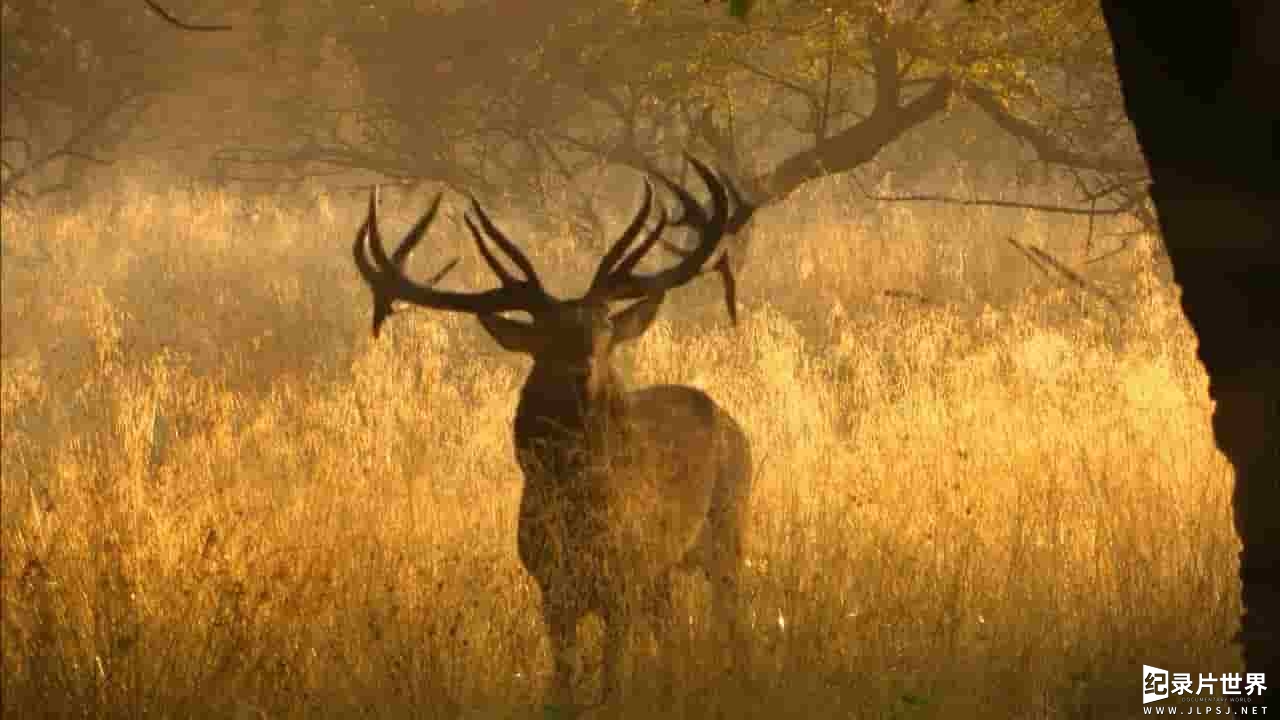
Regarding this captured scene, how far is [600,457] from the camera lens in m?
5.42

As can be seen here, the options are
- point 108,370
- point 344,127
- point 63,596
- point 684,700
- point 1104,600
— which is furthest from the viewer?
point 344,127

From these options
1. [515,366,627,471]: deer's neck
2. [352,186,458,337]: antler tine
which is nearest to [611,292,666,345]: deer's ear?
[515,366,627,471]: deer's neck

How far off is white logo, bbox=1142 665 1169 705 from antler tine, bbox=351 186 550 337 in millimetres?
2195

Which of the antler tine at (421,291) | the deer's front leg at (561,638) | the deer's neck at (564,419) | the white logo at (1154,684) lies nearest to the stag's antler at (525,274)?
the antler tine at (421,291)

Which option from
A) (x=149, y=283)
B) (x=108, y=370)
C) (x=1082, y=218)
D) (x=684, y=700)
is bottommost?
(x=684, y=700)

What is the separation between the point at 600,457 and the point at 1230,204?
99.6 inches

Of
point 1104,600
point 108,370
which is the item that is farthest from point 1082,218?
point 1104,600

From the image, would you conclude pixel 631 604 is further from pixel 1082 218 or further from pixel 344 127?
pixel 344 127

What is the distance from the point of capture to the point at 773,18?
37.4 feet

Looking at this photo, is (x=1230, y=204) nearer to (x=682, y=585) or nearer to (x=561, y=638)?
(x=561, y=638)

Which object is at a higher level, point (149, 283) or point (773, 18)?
point (773, 18)

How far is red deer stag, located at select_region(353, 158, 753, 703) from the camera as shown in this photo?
5207 millimetres

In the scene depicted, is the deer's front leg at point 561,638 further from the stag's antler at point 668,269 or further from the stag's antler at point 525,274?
the stag's antler at point 668,269

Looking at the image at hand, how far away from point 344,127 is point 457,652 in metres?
17.6
